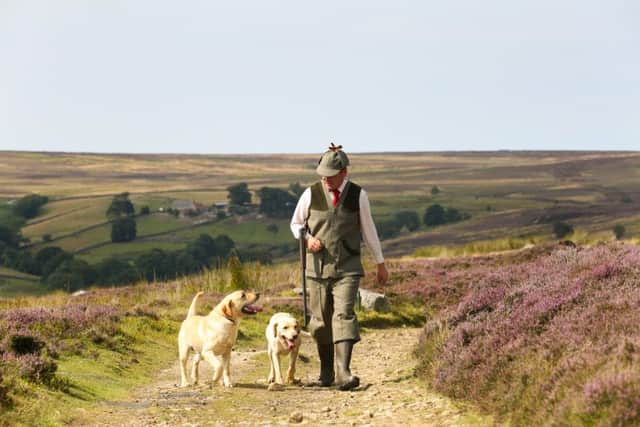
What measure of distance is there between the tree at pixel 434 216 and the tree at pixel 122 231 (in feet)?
163

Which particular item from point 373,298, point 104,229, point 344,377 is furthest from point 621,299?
point 104,229

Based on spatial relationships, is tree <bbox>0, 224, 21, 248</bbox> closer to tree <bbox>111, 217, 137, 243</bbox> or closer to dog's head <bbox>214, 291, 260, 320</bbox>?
tree <bbox>111, 217, 137, 243</bbox>

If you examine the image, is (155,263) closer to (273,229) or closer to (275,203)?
(273,229)

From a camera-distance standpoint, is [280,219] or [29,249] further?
[280,219]

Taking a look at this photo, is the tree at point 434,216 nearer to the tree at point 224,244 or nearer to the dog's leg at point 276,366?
the tree at point 224,244

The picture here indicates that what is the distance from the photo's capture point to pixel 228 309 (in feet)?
44.3

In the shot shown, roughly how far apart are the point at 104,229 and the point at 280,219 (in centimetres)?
3117

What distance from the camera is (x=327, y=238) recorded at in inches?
519

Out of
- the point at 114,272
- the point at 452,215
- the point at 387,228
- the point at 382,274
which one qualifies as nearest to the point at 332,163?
the point at 382,274

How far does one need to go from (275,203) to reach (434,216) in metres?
29.4

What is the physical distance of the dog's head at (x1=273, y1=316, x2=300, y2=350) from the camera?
527 inches

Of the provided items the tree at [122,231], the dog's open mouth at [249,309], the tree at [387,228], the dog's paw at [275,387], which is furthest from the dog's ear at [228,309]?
the tree at [122,231]

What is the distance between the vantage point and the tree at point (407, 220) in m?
169

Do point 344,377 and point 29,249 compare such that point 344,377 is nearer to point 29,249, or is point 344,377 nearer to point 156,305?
point 156,305
